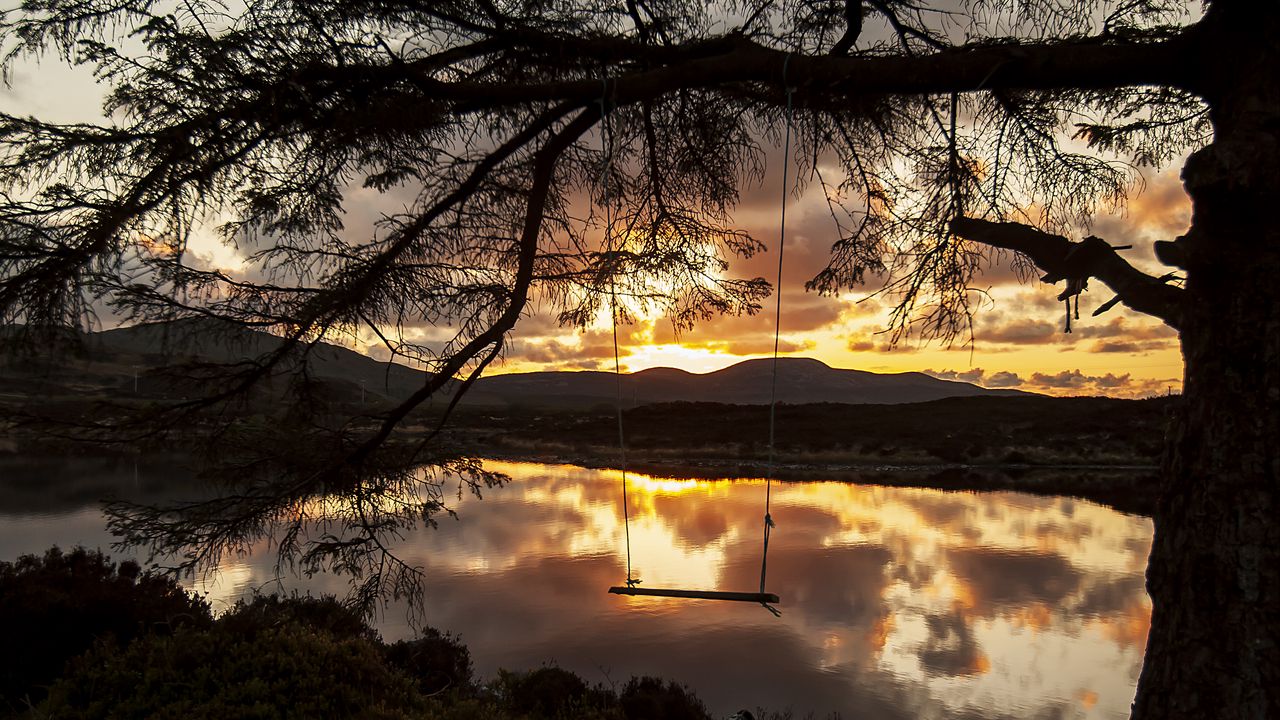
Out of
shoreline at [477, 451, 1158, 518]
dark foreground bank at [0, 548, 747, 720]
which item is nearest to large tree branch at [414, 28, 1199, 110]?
dark foreground bank at [0, 548, 747, 720]

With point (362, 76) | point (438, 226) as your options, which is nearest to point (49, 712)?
point (438, 226)

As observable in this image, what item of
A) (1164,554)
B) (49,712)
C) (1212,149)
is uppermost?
(1212,149)

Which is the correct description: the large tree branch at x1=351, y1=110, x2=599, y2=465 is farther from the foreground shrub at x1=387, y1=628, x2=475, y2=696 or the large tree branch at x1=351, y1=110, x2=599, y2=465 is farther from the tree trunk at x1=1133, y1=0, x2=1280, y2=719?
the foreground shrub at x1=387, y1=628, x2=475, y2=696

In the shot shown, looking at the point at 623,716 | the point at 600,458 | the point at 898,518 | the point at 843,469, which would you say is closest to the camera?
the point at 623,716

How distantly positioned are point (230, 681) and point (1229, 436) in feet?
19.9

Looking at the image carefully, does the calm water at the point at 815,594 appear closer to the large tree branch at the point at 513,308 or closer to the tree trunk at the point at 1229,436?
the large tree branch at the point at 513,308

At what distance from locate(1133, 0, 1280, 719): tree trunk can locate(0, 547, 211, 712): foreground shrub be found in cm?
596

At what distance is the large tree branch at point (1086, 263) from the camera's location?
2.77 metres

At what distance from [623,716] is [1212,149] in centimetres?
594

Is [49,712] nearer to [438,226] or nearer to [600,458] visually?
[438,226]

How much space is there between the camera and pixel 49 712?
14.3ft

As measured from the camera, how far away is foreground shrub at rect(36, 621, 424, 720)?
4375mm

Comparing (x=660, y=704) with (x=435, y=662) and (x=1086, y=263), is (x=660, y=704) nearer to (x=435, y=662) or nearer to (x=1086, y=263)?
(x=435, y=662)

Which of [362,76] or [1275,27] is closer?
[1275,27]
